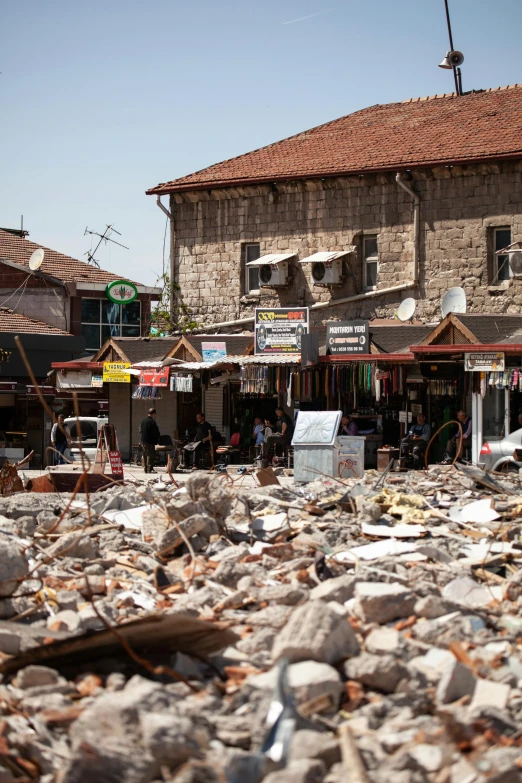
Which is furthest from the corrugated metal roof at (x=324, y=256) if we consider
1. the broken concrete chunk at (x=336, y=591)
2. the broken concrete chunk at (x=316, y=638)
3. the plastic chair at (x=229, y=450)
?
the broken concrete chunk at (x=316, y=638)

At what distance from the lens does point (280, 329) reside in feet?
82.5

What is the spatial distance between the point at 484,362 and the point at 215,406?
26.6 feet

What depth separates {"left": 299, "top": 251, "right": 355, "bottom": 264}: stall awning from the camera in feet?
101

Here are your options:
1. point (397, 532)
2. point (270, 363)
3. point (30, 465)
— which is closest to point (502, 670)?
point (397, 532)

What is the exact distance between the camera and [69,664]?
21.0 ft

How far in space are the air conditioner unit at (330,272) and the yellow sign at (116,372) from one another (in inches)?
270

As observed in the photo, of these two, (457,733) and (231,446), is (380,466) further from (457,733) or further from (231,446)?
(457,733)

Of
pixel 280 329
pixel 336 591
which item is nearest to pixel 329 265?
pixel 280 329

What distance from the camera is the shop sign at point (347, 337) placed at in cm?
2450

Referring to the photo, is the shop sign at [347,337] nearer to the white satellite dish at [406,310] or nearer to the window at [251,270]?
the white satellite dish at [406,310]

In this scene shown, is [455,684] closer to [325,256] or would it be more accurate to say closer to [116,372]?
[116,372]

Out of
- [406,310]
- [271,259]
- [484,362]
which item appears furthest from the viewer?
[271,259]

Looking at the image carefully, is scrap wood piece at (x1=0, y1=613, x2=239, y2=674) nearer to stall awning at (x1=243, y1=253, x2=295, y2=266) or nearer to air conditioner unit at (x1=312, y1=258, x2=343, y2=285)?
air conditioner unit at (x1=312, y1=258, x2=343, y2=285)

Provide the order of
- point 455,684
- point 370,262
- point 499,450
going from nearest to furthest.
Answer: point 455,684 < point 499,450 < point 370,262
